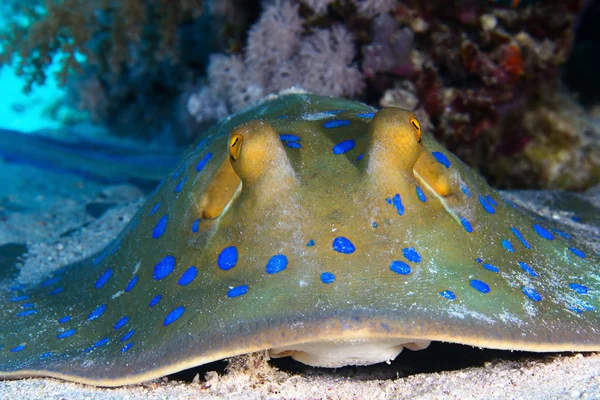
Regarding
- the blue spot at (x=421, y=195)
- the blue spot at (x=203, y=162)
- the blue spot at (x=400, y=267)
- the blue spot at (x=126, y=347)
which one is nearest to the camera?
the blue spot at (x=400, y=267)

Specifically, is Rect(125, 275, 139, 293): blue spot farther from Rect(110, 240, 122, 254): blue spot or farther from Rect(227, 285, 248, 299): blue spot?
Rect(227, 285, 248, 299): blue spot

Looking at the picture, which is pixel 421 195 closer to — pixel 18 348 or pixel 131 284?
pixel 131 284

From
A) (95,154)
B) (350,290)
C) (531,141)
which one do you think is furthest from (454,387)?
(95,154)

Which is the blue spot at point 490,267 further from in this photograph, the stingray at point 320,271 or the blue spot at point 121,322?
the blue spot at point 121,322

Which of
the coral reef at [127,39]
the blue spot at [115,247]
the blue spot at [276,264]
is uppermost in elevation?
the coral reef at [127,39]

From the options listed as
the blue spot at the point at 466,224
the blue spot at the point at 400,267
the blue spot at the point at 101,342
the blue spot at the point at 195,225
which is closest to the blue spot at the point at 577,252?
the blue spot at the point at 466,224

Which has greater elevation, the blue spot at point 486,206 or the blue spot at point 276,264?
the blue spot at point 486,206

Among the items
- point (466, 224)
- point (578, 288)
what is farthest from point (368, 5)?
point (578, 288)
